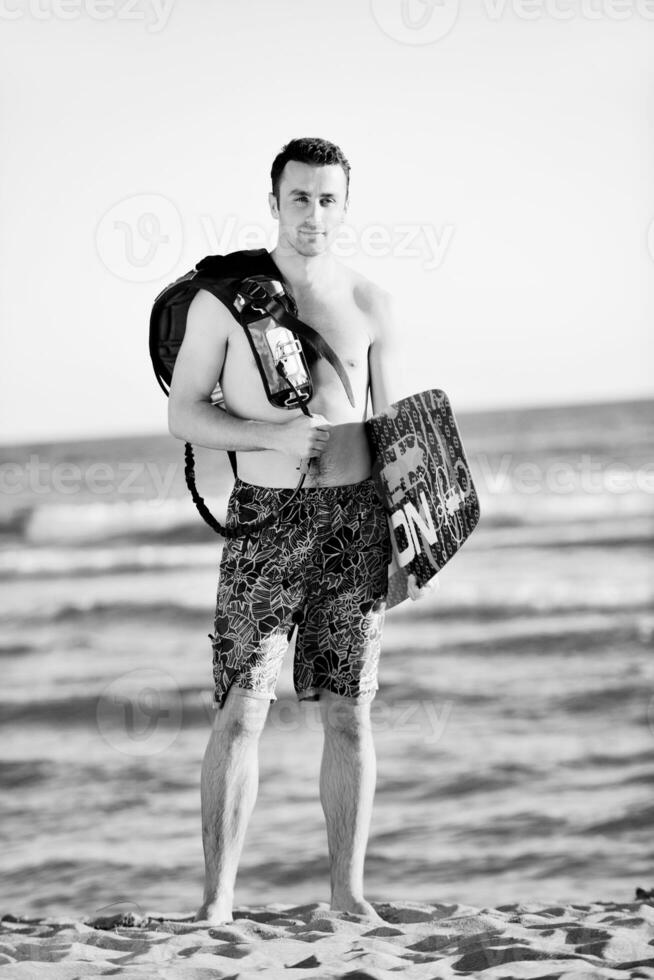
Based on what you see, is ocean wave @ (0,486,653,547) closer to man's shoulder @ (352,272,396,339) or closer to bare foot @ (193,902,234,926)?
man's shoulder @ (352,272,396,339)

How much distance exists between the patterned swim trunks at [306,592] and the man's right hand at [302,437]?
0.11 meters

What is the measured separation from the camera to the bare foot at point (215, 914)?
7.83ft

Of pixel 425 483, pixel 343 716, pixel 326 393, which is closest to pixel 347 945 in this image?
pixel 343 716

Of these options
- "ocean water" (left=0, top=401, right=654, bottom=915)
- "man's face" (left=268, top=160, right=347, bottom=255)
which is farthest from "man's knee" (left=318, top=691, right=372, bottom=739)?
"ocean water" (left=0, top=401, right=654, bottom=915)

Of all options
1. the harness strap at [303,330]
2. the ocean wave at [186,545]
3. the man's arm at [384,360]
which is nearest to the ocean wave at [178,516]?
the ocean wave at [186,545]

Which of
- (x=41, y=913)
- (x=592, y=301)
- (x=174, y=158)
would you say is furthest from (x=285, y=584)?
(x=592, y=301)

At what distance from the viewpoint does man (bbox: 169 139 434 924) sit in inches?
94.5

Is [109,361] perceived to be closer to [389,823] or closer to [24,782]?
[24,782]

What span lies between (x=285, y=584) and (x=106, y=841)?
3.24 m

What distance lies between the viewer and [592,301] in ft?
40.1

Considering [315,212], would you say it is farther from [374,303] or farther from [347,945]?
[347,945]

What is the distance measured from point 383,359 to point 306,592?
527 millimetres

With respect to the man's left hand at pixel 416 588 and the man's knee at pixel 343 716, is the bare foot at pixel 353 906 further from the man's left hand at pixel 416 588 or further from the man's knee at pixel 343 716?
the man's left hand at pixel 416 588

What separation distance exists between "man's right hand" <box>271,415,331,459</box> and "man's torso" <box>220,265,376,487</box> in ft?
0.20
